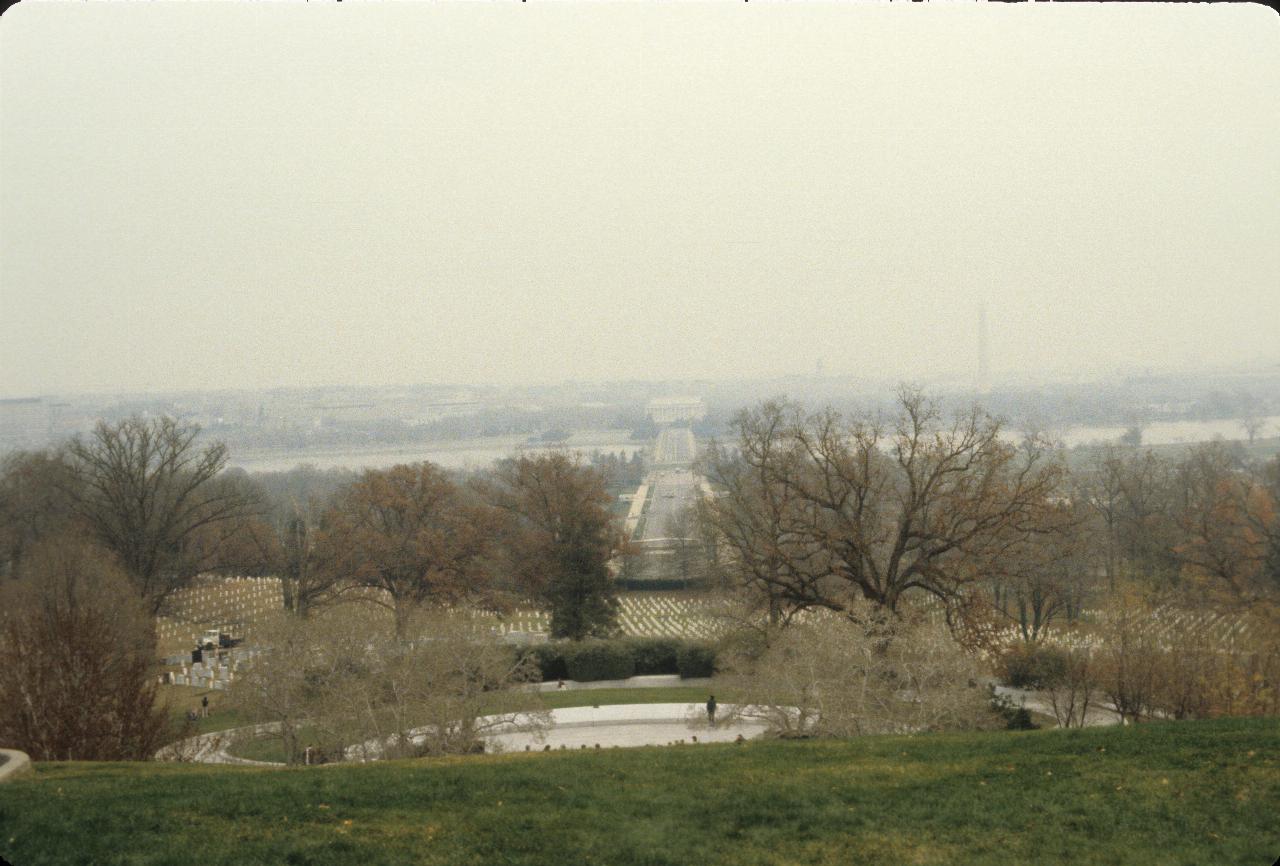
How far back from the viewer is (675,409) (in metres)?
95.9

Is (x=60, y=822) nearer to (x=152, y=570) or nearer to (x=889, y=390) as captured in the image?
(x=152, y=570)

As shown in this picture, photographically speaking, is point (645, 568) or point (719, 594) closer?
point (719, 594)

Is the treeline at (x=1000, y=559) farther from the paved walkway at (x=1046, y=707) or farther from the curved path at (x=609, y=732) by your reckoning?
the curved path at (x=609, y=732)

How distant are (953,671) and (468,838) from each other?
8.66 m

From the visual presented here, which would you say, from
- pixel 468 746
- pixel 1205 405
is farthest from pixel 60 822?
pixel 1205 405

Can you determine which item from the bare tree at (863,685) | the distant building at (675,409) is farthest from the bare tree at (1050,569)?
the distant building at (675,409)

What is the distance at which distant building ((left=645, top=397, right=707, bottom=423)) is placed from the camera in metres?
94.4

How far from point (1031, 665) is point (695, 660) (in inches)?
310

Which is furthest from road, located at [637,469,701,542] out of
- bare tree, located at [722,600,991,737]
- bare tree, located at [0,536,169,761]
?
bare tree, located at [0,536,169,761]

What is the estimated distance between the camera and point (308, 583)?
32281 mm

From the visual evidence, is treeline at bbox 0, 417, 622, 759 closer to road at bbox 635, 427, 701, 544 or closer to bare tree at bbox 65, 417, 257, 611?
bare tree at bbox 65, 417, 257, 611

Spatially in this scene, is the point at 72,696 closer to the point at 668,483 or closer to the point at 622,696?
the point at 622,696

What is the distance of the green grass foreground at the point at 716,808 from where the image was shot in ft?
24.1

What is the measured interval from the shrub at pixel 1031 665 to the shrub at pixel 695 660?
6.90 metres
